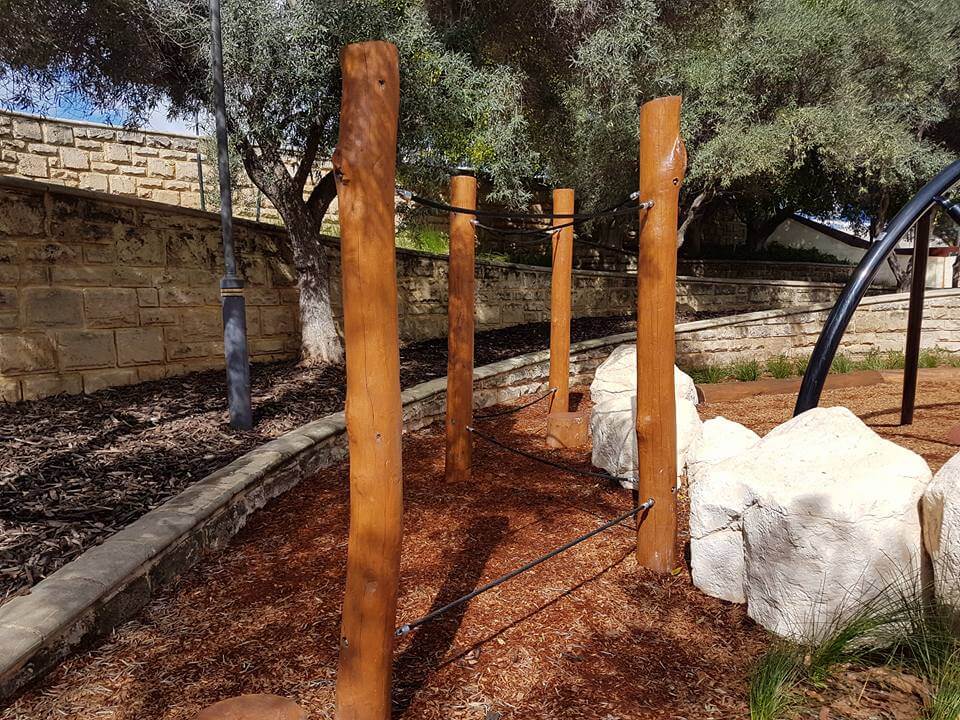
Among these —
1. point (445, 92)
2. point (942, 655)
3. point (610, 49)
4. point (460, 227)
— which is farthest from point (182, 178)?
point (942, 655)

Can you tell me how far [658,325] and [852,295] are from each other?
3.65 feet

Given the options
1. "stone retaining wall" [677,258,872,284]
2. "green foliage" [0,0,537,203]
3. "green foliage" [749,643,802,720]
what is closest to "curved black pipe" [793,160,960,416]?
"green foliage" [749,643,802,720]

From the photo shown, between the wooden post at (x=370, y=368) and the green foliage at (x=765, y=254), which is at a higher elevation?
the green foliage at (x=765, y=254)

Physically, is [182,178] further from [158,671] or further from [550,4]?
[158,671]

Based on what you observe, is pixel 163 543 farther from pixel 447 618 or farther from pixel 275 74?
pixel 275 74

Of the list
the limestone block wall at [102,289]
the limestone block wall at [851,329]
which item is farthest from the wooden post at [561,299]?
the limestone block wall at [851,329]

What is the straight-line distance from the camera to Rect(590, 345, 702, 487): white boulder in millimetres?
3578

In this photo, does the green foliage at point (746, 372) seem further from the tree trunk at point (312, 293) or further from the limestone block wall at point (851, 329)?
the tree trunk at point (312, 293)

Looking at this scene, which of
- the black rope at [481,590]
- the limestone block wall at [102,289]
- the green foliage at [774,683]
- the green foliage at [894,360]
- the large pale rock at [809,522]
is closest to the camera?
the green foliage at [774,683]

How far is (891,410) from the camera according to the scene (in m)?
5.42

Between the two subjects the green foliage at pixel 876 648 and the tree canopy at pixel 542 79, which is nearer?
the green foliage at pixel 876 648

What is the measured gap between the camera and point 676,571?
106 inches

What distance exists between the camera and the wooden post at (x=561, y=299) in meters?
4.83

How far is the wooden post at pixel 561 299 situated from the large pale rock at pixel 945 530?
10.5 ft
